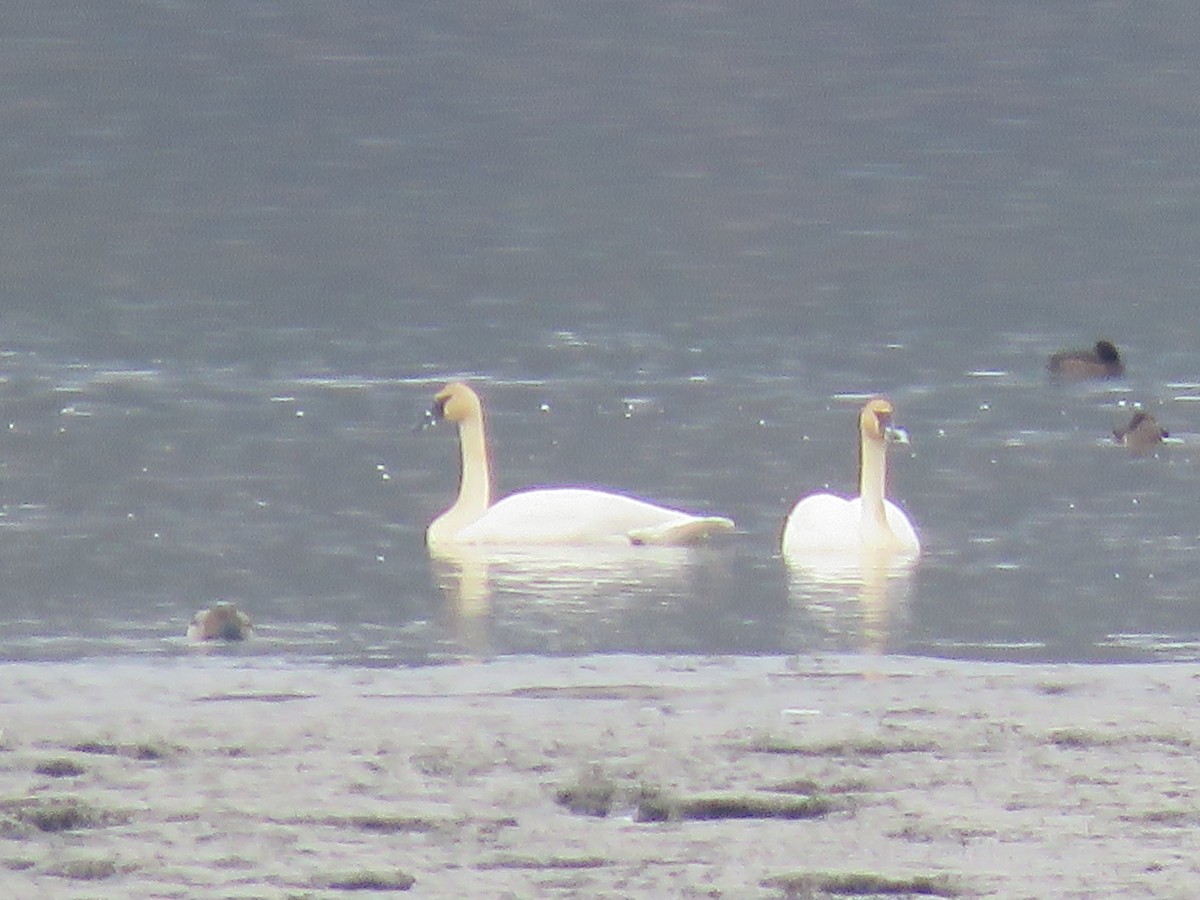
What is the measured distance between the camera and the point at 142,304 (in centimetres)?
2130

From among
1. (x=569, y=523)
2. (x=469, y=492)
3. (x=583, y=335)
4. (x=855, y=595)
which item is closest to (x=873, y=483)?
(x=569, y=523)

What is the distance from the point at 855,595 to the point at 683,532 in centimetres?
133

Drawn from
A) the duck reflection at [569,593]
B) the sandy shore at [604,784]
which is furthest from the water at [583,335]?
the sandy shore at [604,784]

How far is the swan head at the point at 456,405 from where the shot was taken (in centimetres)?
1393

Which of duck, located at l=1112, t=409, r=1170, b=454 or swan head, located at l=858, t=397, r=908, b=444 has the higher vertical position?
duck, located at l=1112, t=409, r=1170, b=454

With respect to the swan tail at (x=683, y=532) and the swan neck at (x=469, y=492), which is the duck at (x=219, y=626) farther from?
the swan tail at (x=683, y=532)

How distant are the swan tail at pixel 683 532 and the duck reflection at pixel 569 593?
1.8 inches

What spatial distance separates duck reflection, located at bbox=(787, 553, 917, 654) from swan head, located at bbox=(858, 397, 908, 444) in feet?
2.95

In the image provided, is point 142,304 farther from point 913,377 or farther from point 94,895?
point 94,895

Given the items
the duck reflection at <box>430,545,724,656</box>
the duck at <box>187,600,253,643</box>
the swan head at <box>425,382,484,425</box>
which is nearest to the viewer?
the duck at <box>187,600,253,643</box>

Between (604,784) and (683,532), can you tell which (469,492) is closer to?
(683,532)

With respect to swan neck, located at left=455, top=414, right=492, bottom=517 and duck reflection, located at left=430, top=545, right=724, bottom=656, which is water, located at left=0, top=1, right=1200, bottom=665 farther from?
swan neck, located at left=455, top=414, right=492, bottom=517

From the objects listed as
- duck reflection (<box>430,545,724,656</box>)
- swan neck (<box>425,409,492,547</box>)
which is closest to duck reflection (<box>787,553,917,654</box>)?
duck reflection (<box>430,545,724,656</box>)

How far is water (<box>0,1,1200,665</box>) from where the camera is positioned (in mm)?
11086
